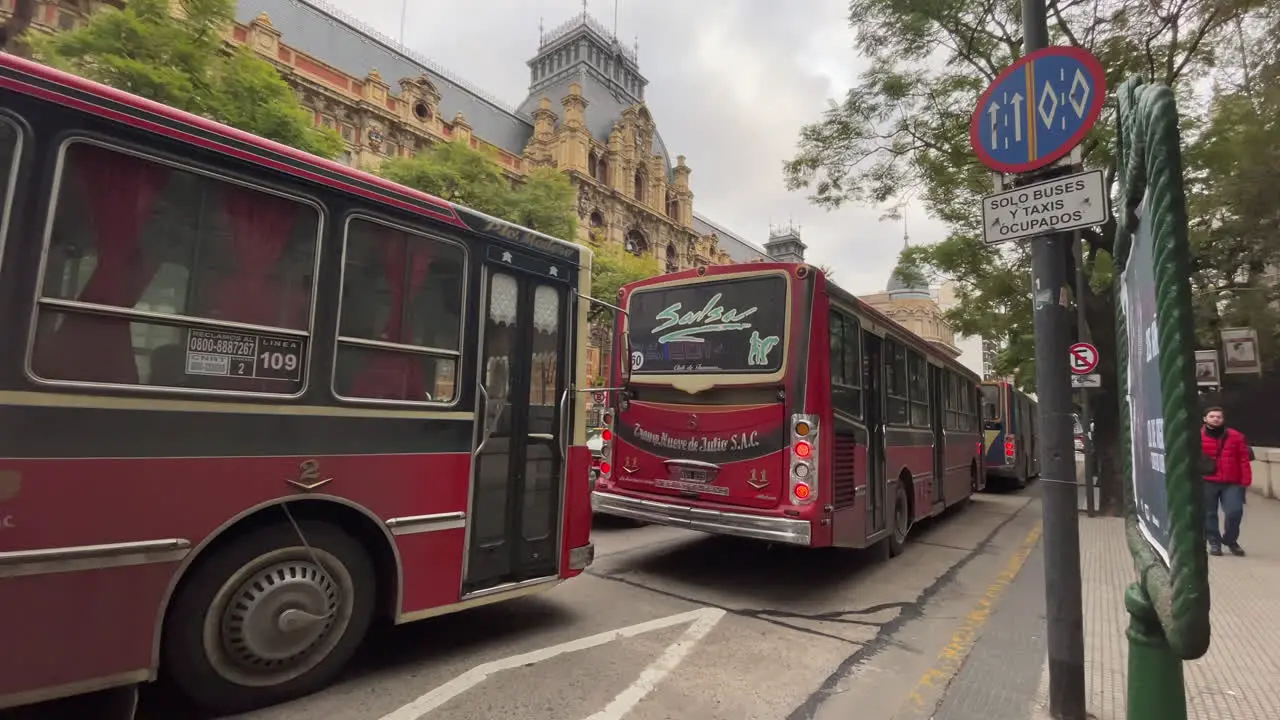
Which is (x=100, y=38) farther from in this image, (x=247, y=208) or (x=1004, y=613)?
(x=1004, y=613)

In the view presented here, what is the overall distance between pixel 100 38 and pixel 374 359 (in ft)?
42.1

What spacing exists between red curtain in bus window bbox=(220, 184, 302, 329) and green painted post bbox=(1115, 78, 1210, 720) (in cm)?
374

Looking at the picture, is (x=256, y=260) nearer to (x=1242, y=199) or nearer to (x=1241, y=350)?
(x=1241, y=350)

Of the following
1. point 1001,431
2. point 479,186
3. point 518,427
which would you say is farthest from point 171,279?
point 479,186

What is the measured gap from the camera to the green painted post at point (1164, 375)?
65.1 inches

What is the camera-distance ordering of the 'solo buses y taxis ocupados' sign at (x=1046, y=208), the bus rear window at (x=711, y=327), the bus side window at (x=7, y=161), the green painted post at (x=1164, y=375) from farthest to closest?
the bus rear window at (x=711, y=327), the 'solo buses y taxis ocupados' sign at (x=1046, y=208), the bus side window at (x=7, y=161), the green painted post at (x=1164, y=375)

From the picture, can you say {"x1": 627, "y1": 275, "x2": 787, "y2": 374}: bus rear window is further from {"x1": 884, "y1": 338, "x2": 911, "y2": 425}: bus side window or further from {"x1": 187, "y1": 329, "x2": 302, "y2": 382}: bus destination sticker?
{"x1": 187, "y1": 329, "x2": 302, "y2": 382}: bus destination sticker

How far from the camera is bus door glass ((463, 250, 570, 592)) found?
4.29 meters

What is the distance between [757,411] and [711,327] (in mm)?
1046

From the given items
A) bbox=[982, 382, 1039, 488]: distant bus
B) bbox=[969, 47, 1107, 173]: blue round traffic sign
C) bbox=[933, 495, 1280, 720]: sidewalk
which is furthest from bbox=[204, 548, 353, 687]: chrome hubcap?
bbox=[982, 382, 1039, 488]: distant bus

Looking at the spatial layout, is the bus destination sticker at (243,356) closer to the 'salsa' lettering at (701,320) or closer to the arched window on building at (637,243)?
the 'salsa' lettering at (701,320)

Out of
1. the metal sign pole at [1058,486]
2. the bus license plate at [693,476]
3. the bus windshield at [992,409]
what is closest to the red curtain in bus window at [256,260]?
the bus license plate at [693,476]

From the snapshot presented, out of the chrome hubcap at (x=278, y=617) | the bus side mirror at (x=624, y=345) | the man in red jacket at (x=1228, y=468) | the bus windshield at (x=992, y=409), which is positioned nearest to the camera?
the chrome hubcap at (x=278, y=617)

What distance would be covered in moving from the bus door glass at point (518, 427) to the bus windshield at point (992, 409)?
15594 millimetres
